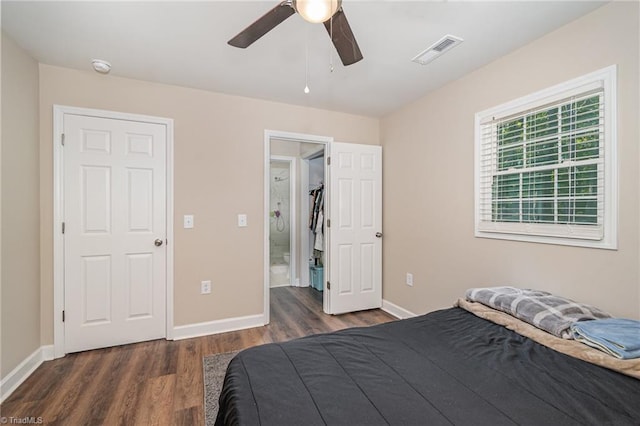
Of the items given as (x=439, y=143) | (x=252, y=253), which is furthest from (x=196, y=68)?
(x=439, y=143)

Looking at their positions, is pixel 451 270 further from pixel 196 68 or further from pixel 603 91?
pixel 196 68

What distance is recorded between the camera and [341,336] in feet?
4.86

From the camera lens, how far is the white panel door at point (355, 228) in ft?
11.1

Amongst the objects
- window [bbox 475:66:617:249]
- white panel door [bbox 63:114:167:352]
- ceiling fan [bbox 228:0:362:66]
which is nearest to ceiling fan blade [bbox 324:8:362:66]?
ceiling fan [bbox 228:0:362:66]

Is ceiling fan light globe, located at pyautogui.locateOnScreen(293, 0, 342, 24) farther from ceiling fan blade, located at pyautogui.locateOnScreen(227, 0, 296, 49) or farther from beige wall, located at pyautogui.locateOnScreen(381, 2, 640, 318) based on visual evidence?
beige wall, located at pyautogui.locateOnScreen(381, 2, 640, 318)

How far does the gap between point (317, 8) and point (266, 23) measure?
0.34m

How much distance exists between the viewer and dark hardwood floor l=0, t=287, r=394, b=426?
172 cm

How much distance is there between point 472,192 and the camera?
98.3 inches

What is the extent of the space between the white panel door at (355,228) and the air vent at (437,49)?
4.37 feet

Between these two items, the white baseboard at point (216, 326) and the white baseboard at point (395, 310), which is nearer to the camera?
the white baseboard at point (216, 326)

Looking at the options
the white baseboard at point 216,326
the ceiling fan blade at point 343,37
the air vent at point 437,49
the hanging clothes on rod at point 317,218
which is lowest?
the white baseboard at point 216,326

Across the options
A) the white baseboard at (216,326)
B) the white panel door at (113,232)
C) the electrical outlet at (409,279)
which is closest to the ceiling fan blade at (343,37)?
the white panel door at (113,232)

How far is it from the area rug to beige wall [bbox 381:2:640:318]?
6.63 feet

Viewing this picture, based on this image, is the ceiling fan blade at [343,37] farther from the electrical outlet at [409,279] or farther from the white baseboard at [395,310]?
the white baseboard at [395,310]
